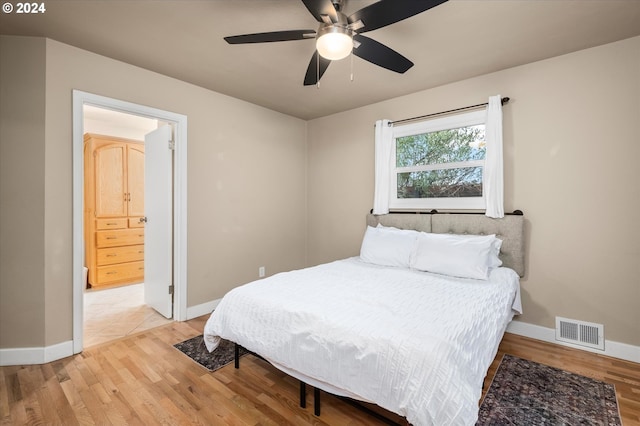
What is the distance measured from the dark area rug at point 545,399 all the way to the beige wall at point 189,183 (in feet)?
9.31

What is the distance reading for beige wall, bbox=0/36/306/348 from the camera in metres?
2.30

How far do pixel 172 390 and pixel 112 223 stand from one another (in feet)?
12.0

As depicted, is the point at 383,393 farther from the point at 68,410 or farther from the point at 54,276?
the point at 54,276

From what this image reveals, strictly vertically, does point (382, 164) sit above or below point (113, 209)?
above

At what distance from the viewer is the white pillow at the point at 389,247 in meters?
2.97

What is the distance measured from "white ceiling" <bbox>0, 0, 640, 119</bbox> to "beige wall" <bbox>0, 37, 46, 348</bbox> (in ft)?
0.87

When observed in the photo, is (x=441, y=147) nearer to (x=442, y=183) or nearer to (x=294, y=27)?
(x=442, y=183)

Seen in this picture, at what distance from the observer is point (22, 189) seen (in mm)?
2307

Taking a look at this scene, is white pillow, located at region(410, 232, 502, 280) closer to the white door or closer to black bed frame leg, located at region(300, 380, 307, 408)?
black bed frame leg, located at region(300, 380, 307, 408)

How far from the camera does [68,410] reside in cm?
180

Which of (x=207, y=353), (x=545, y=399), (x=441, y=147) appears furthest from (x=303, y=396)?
(x=441, y=147)

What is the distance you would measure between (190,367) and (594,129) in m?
3.77

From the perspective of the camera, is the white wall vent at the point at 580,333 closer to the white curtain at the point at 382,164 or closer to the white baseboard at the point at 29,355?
the white curtain at the point at 382,164

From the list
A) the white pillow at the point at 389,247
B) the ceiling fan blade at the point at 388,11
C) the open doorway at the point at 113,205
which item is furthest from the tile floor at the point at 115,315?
A: the ceiling fan blade at the point at 388,11
